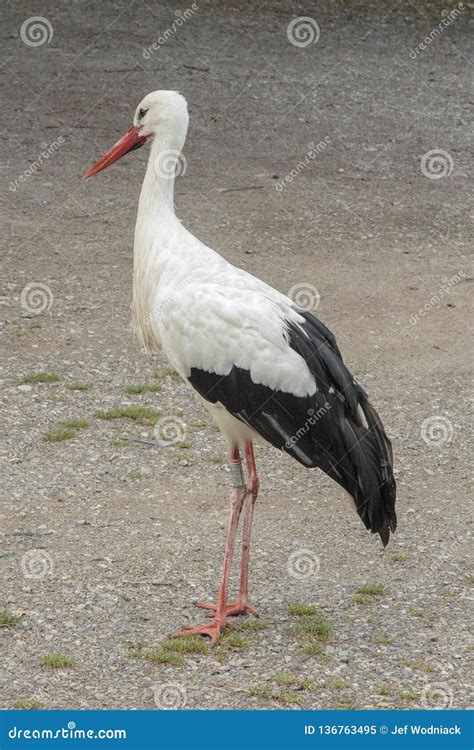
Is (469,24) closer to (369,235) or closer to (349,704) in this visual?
(369,235)

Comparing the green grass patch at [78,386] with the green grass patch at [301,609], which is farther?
the green grass patch at [78,386]

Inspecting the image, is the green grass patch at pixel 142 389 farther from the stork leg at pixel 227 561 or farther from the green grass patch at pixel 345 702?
the green grass patch at pixel 345 702

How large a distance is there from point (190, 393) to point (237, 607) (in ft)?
10.1

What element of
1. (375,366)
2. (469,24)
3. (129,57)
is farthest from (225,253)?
(469,24)

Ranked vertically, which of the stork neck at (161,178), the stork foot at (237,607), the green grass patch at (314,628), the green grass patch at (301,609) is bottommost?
the stork foot at (237,607)

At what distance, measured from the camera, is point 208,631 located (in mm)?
7086

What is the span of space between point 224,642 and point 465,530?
7.24 feet

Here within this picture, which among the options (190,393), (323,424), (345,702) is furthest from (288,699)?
(190,393)

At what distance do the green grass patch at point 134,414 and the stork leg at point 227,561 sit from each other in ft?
7.09

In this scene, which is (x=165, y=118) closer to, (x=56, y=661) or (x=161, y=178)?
(x=161, y=178)

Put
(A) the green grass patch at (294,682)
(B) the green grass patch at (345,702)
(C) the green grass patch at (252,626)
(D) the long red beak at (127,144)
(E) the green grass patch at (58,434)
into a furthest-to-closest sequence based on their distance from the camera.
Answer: (E) the green grass patch at (58,434), (D) the long red beak at (127,144), (C) the green grass patch at (252,626), (A) the green grass patch at (294,682), (B) the green grass patch at (345,702)

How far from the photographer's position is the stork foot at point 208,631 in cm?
706

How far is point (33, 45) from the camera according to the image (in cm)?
1848

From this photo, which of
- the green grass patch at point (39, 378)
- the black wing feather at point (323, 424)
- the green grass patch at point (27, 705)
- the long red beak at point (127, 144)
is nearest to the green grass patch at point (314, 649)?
the black wing feather at point (323, 424)
